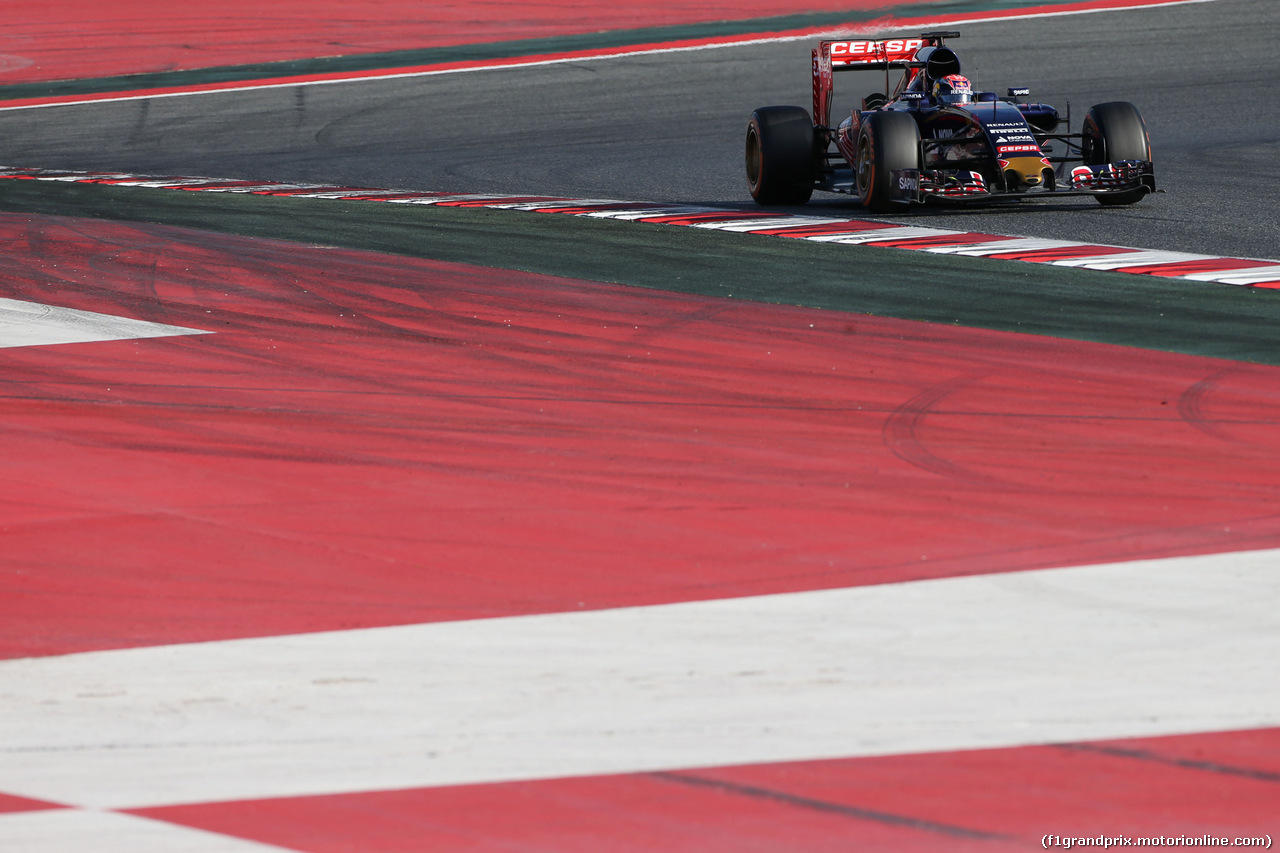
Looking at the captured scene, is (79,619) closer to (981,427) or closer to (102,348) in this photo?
(981,427)

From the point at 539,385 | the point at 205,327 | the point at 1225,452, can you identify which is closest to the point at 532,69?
the point at 205,327

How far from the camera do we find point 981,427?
21.9ft

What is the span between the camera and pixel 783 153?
47.5 feet

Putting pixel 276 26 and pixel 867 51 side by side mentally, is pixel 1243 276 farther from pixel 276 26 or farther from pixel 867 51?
pixel 276 26

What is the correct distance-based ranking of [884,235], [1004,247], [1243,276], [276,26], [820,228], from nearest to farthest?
[1243,276] → [1004,247] → [884,235] → [820,228] → [276,26]

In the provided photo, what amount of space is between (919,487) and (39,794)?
3.13m

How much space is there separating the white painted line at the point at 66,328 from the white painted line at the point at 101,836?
5.73 metres

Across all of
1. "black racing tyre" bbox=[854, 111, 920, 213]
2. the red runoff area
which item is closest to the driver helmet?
"black racing tyre" bbox=[854, 111, 920, 213]

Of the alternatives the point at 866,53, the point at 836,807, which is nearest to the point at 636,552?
the point at 836,807

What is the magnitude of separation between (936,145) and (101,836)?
11048 millimetres

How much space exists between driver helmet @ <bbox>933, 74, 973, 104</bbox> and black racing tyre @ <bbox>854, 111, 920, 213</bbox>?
57 centimetres

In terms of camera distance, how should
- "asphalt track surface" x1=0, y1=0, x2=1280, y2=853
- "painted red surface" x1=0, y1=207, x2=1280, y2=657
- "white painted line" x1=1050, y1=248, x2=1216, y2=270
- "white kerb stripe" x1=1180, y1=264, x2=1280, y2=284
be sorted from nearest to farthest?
"asphalt track surface" x1=0, y1=0, x2=1280, y2=853 → "painted red surface" x1=0, y1=207, x2=1280, y2=657 → "white kerb stripe" x1=1180, y1=264, x2=1280, y2=284 → "white painted line" x1=1050, y1=248, x2=1216, y2=270

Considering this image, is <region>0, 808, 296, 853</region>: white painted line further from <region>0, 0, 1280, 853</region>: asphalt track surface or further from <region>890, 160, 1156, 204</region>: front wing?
<region>890, 160, 1156, 204</region>: front wing

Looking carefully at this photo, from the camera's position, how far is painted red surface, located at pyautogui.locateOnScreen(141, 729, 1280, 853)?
3.23 meters
